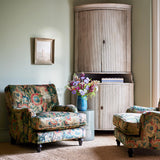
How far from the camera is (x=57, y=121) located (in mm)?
3523

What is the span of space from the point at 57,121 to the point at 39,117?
0.79 ft

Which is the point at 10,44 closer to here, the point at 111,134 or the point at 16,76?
the point at 16,76

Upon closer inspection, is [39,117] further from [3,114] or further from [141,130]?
[141,130]

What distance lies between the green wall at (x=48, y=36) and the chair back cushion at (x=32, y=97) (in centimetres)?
32

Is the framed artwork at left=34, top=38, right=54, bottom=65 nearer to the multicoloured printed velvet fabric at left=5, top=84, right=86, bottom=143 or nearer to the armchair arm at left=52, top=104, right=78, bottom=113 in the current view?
the multicoloured printed velvet fabric at left=5, top=84, right=86, bottom=143

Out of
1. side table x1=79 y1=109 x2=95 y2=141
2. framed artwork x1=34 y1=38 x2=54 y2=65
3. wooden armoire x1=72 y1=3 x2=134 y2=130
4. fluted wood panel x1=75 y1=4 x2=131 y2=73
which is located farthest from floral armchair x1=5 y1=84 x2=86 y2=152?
fluted wood panel x1=75 y1=4 x2=131 y2=73

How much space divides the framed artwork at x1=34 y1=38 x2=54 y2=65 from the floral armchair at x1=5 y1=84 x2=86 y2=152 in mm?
466

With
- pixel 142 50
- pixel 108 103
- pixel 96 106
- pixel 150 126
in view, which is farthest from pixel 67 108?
pixel 142 50

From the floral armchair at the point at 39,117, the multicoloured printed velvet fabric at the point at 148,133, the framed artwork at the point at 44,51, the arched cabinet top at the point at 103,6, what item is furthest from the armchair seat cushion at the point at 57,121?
the arched cabinet top at the point at 103,6

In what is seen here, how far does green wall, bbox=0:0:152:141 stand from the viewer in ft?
14.0

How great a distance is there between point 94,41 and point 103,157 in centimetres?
210

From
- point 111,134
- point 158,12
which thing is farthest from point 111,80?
point 158,12

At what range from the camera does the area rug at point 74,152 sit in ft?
10.7

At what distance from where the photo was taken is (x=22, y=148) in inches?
146
